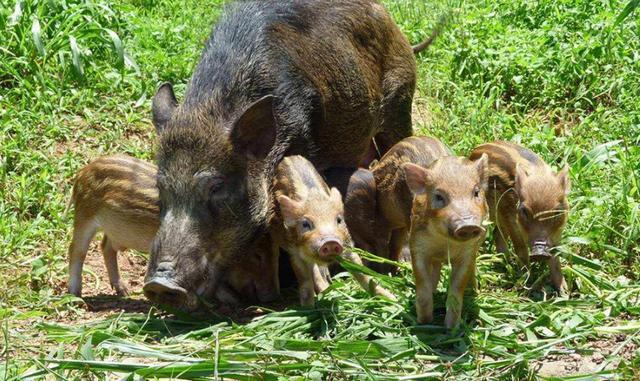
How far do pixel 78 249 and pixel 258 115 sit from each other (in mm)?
1270

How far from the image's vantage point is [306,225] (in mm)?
5891

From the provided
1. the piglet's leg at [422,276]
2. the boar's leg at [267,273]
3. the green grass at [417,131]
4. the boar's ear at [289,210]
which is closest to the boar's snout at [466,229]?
the piglet's leg at [422,276]

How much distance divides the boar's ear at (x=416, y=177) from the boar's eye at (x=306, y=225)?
0.56 meters

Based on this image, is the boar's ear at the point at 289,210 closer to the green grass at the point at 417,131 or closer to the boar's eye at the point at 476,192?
the green grass at the point at 417,131

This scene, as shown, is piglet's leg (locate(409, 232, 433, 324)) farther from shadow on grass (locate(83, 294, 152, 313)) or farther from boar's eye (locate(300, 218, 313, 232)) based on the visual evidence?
shadow on grass (locate(83, 294, 152, 313))

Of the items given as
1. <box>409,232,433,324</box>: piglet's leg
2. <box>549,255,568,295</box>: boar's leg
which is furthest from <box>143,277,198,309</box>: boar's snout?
<box>549,255,568,295</box>: boar's leg

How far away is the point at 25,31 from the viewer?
846cm

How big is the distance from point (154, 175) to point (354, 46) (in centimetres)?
156

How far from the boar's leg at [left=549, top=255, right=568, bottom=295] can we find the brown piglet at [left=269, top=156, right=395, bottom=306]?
2.77 ft

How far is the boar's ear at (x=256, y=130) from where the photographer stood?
6.28 meters

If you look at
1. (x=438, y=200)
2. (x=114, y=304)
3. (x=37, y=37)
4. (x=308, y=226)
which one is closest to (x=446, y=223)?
(x=438, y=200)

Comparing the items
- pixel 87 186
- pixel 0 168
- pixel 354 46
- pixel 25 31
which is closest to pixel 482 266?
pixel 354 46

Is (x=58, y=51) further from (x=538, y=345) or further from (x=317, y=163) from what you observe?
(x=538, y=345)

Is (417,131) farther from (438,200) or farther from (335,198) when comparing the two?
(438,200)
